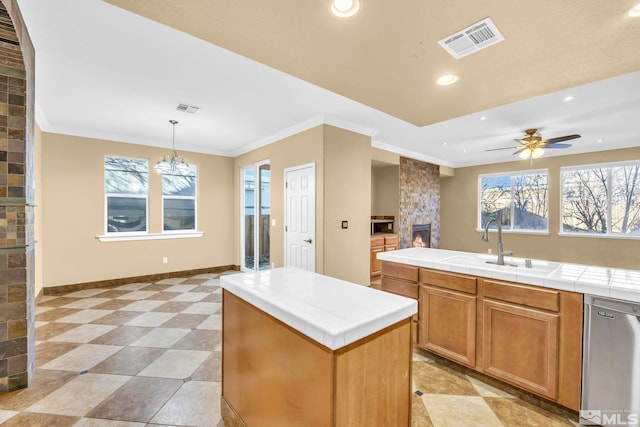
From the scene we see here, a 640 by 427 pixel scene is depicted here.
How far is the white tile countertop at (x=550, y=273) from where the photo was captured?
161cm

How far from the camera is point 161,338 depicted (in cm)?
290

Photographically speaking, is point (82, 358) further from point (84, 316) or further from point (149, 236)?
point (149, 236)

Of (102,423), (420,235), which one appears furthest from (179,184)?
(420,235)

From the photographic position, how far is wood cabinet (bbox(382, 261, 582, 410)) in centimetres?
174

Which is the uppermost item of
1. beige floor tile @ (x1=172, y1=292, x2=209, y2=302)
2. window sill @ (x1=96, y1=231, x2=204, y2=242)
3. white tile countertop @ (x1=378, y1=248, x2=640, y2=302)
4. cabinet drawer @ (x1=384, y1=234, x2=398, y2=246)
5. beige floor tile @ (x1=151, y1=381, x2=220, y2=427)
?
white tile countertop @ (x1=378, y1=248, x2=640, y2=302)

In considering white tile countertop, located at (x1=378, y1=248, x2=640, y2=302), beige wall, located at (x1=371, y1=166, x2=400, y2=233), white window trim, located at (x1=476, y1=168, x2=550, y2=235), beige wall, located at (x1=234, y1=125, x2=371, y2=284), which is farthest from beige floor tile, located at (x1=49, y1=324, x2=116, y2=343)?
white window trim, located at (x1=476, y1=168, x2=550, y2=235)

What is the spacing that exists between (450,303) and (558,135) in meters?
4.57

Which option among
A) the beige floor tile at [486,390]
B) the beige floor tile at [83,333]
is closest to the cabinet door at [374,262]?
the beige floor tile at [486,390]

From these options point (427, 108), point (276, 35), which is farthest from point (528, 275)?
point (276, 35)

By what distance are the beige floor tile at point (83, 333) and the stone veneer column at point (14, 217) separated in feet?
2.74

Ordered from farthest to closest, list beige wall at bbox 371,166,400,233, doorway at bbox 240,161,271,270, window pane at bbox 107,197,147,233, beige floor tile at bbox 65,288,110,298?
beige wall at bbox 371,166,400,233
doorway at bbox 240,161,271,270
window pane at bbox 107,197,147,233
beige floor tile at bbox 65,288,110,298

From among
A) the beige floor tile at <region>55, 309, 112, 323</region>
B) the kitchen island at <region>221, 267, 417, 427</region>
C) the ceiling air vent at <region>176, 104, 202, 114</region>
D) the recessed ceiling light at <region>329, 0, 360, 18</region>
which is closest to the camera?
the kitchen island at <region>221, 267, 417, 427</region>

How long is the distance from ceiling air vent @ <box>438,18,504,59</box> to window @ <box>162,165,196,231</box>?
17.3ft

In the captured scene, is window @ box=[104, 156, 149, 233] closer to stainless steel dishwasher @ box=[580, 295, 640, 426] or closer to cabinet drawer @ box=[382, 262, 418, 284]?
cabinet drawer @ box=[382, 262, 418, 284]
